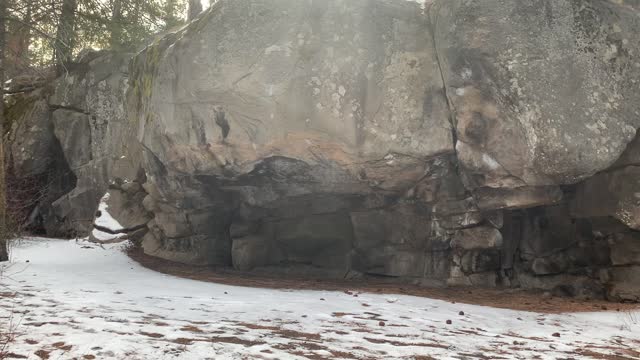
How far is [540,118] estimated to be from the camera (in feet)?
27.2

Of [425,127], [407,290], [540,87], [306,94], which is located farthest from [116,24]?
[540,87]

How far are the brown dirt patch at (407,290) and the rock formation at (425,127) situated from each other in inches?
30.3

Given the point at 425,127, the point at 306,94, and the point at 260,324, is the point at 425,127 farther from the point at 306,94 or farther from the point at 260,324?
the point at 260,324

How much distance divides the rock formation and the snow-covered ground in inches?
94.2

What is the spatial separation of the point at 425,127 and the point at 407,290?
300 cm

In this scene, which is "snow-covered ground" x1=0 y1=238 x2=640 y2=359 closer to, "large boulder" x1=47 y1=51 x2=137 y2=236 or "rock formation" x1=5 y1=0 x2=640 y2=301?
"rock formation" x1=5 y1=0 x2=640 y2=301

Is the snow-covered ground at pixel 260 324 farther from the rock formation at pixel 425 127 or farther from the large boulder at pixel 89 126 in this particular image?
the large boulder at pixel 89 126

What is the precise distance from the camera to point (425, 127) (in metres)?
9.05

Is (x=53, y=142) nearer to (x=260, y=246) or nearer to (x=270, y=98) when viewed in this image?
(x=260, y=246)

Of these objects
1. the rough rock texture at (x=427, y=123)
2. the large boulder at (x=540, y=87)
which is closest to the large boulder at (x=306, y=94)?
the rough rock texture at (x=427, y=123)

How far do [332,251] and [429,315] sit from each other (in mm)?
5473

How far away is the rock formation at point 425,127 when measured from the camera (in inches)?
330

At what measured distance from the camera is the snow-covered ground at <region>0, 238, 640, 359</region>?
446 centimetres

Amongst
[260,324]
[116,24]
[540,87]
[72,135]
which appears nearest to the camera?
[260,324]
